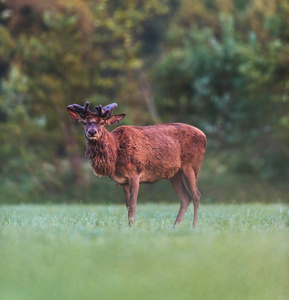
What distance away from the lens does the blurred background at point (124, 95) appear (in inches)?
942

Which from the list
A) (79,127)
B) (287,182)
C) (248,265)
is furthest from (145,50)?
(248,265)

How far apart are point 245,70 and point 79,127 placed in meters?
6.76

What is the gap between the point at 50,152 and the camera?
24.7m

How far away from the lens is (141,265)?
598 centimetres

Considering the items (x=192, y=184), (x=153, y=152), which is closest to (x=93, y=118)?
(x=153, y=152)

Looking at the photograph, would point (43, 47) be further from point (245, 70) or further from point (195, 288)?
point (195, 288)

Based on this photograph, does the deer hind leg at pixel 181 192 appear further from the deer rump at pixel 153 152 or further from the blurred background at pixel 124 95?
the blurred background at pixel 124 95

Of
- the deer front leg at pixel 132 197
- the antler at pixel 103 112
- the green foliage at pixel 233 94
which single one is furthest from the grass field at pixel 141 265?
the green foliage at pixel 233 94

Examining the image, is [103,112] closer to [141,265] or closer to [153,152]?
[153,152]

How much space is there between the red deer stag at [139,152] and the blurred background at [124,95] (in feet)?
40.2

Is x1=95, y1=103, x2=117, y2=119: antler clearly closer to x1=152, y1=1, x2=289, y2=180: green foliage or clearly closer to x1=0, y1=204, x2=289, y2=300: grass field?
x1=0, y1=204, x2=289, y2=300: grass field

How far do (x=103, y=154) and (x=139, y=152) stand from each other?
22.8 inches

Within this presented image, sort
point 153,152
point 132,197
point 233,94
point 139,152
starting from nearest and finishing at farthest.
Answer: point 132,197 → point 139,152 → point 153,152 → point 233,94

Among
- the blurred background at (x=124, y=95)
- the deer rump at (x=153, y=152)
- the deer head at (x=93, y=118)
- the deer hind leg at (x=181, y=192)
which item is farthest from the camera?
the blurred background at (x=124, y=95)
